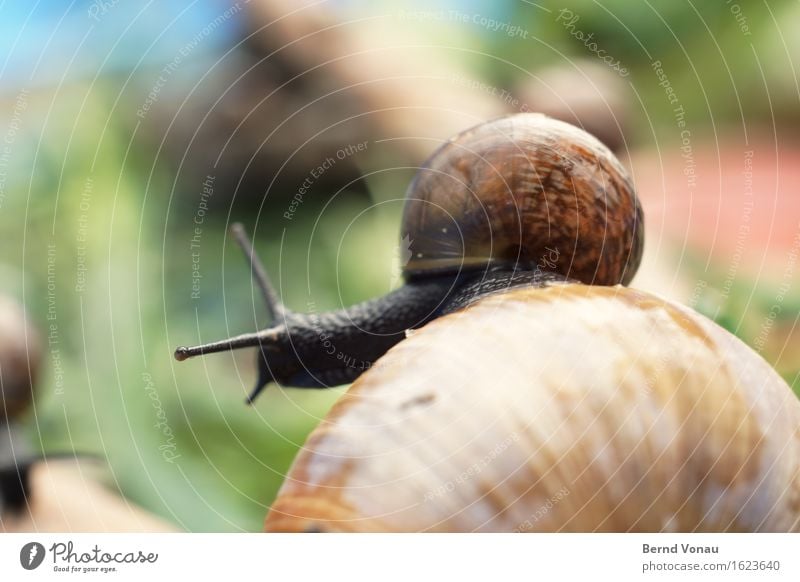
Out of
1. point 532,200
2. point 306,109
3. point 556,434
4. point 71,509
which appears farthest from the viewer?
A: point 306,109

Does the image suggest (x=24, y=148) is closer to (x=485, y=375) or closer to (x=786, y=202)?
(x=485, y=375)

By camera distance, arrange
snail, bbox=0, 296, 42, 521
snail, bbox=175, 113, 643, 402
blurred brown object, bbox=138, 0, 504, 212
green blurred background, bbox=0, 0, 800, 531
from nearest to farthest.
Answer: snail, bbox=175, 113, 643, 402 → snail, bbox=0, 296, 42, 521 → green blurred background, bbox=0, 0, 800, 531 → blurred brown object, bbox=138, 0, 504, 212

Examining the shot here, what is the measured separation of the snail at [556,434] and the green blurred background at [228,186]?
0.29 meters

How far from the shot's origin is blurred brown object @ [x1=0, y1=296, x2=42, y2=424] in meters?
0.58

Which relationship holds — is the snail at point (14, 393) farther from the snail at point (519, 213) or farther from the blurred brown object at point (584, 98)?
the blurred brown object at point (584, 98)

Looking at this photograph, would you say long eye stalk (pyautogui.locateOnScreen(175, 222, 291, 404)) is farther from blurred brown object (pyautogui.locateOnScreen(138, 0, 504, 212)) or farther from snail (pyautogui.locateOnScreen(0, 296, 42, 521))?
blurred brown object (pyautogui.locateOnScreen(138, 0, 504, 212))

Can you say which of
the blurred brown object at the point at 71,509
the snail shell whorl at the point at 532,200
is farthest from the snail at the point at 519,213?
the blurred brown object at the point at 71,509


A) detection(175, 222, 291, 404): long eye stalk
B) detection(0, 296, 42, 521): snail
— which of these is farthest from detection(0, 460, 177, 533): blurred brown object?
detection(175, 222, 291, 404): long eye stalk

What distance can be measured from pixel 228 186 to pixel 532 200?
539 mm

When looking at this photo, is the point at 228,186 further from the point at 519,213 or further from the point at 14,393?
the point at 519,213

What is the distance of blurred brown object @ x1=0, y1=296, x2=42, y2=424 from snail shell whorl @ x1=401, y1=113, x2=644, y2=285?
1.09 feet

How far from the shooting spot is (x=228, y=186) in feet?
2.98

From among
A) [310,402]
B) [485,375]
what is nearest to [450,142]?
[485,375]

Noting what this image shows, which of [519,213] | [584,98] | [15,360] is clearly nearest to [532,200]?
[519,213]
